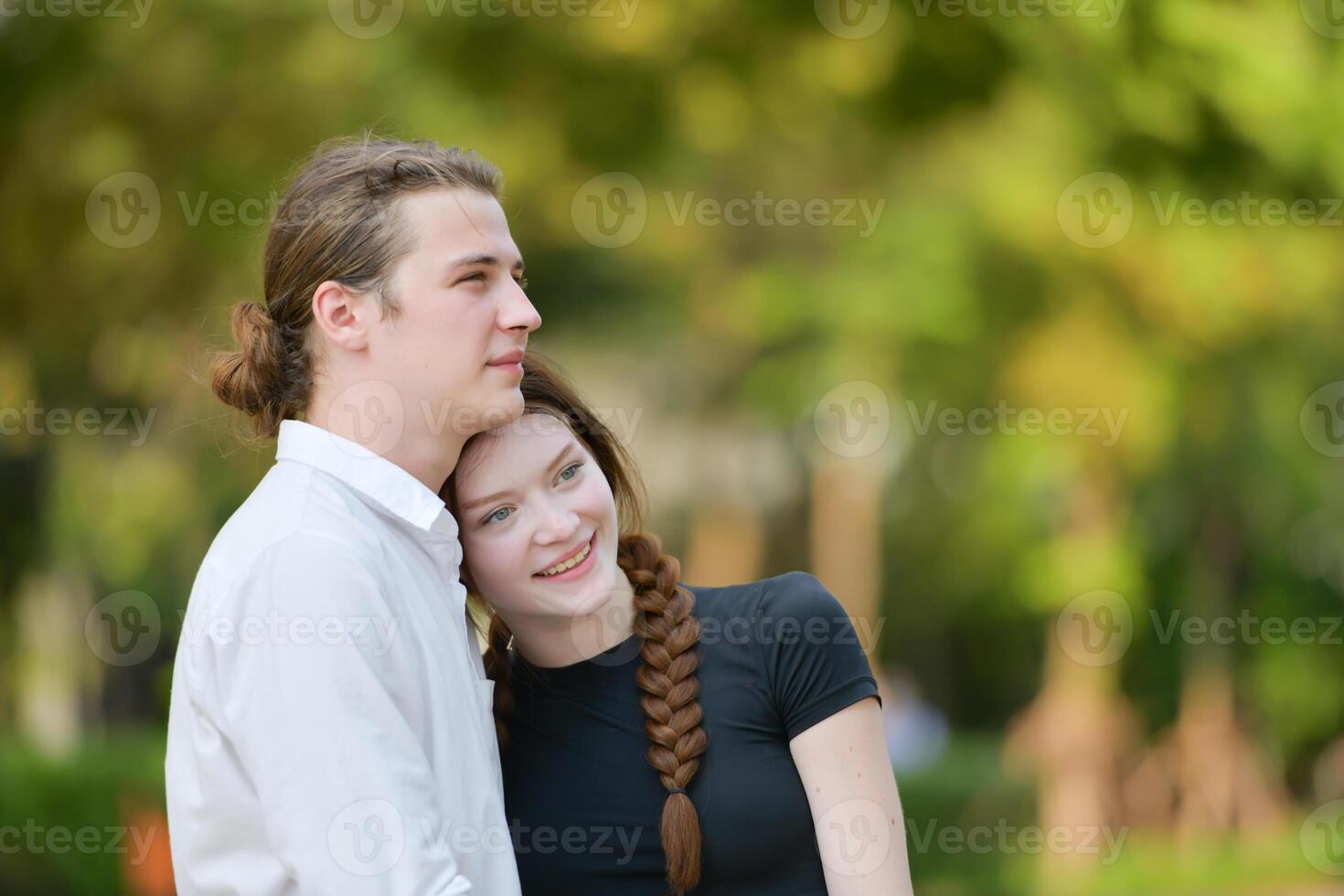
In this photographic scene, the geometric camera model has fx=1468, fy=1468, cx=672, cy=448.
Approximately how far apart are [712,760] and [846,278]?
254 inches

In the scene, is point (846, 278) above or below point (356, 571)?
above

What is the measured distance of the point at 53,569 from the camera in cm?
1786

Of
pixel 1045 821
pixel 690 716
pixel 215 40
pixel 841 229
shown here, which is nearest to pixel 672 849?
pixel 690 716

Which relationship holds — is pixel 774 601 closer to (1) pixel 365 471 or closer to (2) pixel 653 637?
(2) pixel 653 637

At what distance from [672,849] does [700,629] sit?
49 centimetres

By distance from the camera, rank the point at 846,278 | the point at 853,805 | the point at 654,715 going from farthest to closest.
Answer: the point at 846,278, the point at 654,715, the point at 853,805

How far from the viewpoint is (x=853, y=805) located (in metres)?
2.96

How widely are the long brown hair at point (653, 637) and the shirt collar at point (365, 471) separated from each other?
315 millimetres

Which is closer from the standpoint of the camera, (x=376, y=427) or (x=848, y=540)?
(x=376, y=427)

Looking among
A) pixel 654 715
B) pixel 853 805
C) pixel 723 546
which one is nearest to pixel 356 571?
pixel 654 715

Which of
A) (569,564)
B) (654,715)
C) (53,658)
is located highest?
(569,564)

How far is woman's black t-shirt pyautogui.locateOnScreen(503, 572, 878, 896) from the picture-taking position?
3.00m

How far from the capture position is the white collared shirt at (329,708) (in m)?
2.33

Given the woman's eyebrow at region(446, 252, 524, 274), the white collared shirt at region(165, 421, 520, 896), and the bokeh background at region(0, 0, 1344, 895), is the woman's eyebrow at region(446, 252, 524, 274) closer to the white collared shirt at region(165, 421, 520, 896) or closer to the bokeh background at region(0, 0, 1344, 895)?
the white collared shirt at region(165, 421, 520, 896)
